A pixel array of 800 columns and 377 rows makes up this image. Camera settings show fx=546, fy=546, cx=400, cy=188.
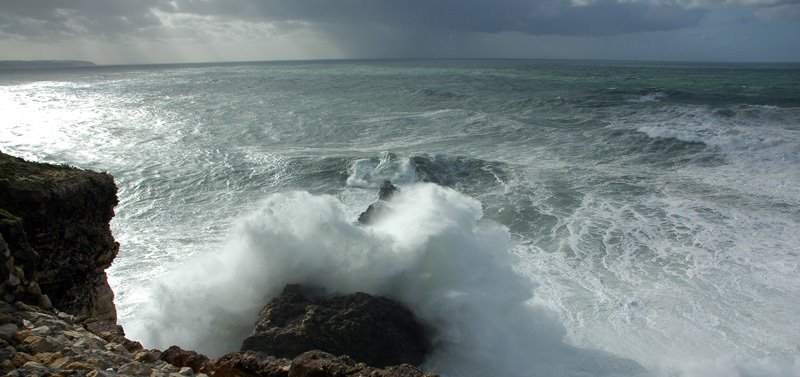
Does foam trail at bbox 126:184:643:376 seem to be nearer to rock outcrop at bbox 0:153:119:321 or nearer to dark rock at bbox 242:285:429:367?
dark rock at bbox 242:285:429:367

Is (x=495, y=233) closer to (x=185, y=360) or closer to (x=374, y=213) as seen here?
(x=374, y=213)

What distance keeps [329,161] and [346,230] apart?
33.9 feet

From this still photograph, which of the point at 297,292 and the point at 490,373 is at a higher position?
the point at 297,292

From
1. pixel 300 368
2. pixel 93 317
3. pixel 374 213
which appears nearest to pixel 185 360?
pixel 300 368

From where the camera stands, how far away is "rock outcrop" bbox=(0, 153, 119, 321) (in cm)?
638

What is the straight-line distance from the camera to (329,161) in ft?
70.7

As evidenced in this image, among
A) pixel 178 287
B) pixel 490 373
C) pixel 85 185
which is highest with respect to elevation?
pixel 85 185

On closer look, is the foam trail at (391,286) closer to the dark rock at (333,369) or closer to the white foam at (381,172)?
the dark rock at (333,369)

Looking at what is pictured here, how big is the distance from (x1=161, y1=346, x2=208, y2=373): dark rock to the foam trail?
407cm

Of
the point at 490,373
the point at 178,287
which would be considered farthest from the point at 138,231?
the point at 490,373

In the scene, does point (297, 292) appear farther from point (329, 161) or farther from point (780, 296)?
point (329, 161)

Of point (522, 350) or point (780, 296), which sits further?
point (780, 296)

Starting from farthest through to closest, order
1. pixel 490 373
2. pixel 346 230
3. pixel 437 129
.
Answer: pixel 437 129
pixel 346 230
pixel 490 373

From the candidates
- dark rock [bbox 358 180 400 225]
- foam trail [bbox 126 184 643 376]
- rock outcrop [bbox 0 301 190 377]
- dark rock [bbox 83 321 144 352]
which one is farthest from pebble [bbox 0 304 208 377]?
dark rock [bbox 358 180 400 225]
